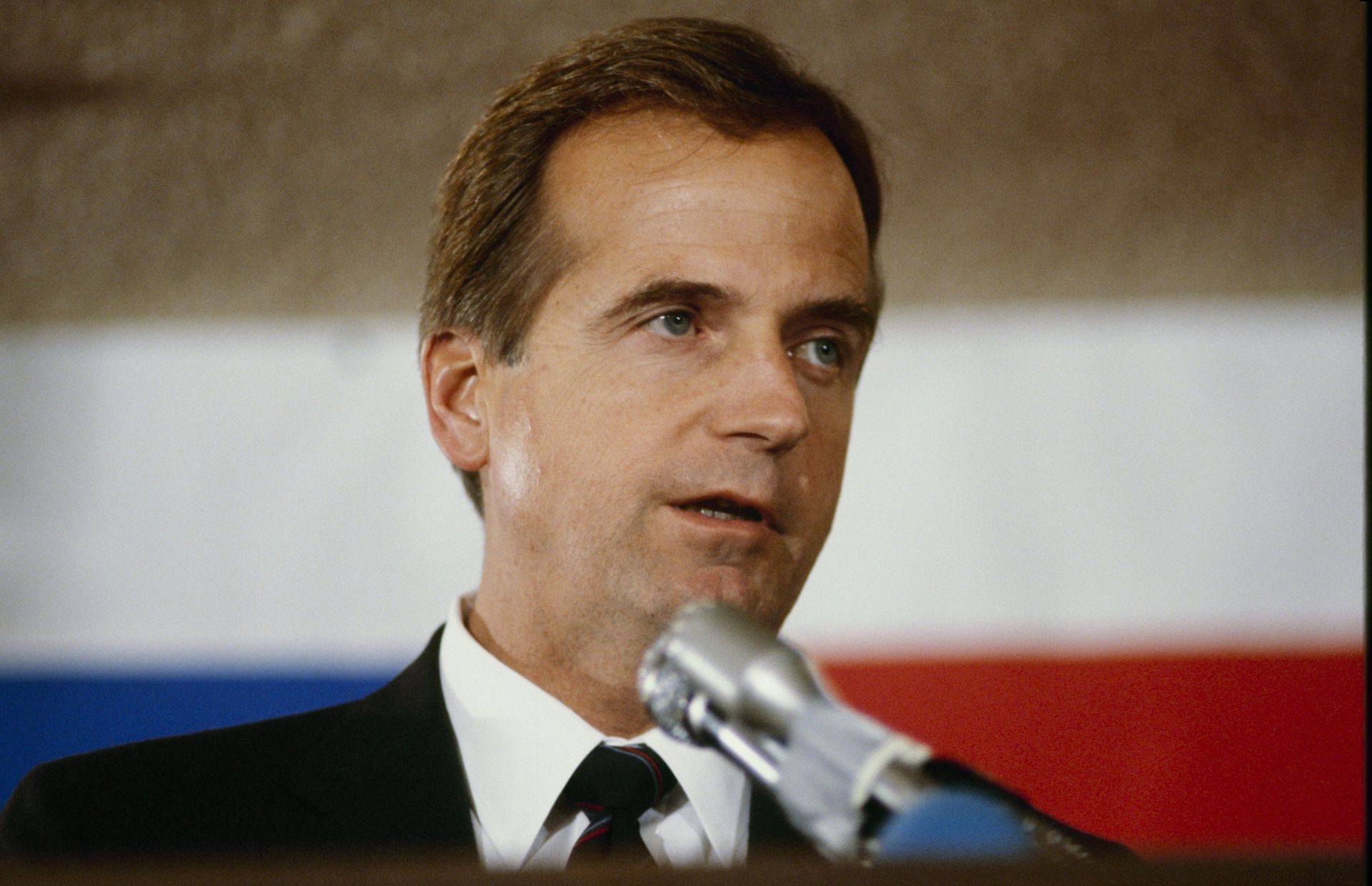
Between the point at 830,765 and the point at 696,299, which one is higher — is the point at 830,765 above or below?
below

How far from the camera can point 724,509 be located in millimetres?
804

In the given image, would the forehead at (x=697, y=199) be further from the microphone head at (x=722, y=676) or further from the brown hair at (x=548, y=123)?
the microphone head at (x=722, y=676)

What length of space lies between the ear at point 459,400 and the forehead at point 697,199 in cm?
13

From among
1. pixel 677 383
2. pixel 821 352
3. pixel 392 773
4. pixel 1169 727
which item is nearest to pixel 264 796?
pixel 392 773

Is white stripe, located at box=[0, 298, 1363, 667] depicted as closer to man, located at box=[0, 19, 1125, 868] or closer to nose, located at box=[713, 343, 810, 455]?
man, located at box=[0, 19, 1125, 868]

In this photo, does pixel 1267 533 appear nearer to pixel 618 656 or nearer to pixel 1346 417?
pixel 1346 417

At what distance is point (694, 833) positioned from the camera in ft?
2.80

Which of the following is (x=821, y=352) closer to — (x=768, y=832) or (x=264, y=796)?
(x=768, y=832)

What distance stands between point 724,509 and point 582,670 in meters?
0.18

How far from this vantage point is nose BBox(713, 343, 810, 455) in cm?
78

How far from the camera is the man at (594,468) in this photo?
0.82 meters

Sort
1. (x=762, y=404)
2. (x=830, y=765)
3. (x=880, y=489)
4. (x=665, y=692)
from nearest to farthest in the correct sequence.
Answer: (x=830, y=765) → (x=665, y=692) → (x=762, y=404) → (x=880, y=489)

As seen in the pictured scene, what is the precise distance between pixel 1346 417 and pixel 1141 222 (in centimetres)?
48

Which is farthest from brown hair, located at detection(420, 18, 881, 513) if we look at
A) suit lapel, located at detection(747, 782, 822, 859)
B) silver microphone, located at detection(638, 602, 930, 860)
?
silver microphone, located at detection(638, 602, 930, 860)
